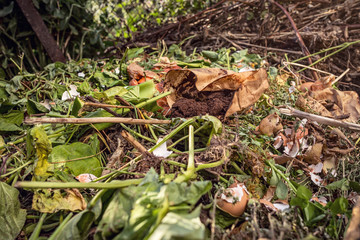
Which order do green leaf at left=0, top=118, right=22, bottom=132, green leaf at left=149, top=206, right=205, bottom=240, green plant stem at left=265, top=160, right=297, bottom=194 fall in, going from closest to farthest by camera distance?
green leaf at left=149, top=206, right=205, bottom=240 → green plant stem at left=265, top=160, right=297, bottom=194 → green leaf at left=0, top=118, right=22, bottom=132

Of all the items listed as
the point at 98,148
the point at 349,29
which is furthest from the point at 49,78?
the point at 349,29

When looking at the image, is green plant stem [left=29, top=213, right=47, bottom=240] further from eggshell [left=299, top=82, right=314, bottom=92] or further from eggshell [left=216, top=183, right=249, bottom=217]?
eggshell [left=299, top=82, right=314, bottom=92]

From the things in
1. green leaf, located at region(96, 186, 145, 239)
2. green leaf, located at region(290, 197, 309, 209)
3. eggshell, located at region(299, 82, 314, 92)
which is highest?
green leaf, located at region(96, 186, 145, 239)

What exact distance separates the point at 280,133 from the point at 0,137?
103cm

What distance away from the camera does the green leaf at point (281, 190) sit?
0.72 m

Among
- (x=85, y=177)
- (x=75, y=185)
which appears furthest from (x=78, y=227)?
(x=85, y=177)

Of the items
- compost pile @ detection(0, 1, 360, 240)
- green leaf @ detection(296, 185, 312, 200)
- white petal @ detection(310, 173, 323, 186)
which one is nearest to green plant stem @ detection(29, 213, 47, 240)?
compost pile @ detection(0, 1, 360, 240)

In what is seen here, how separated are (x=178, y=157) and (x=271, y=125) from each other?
409 millimetres

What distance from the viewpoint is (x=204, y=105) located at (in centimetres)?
94

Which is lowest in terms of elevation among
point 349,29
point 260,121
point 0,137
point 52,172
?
point 349,29

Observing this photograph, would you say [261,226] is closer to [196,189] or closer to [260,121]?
[196,189]

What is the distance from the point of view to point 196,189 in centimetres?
55

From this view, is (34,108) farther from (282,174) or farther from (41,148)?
(282,174)

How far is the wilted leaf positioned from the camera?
661 mm
